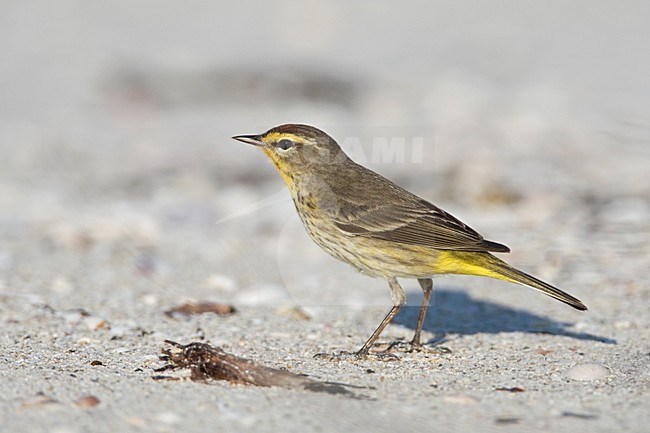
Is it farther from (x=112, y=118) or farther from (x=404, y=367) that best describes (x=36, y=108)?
(x=404, y=367)

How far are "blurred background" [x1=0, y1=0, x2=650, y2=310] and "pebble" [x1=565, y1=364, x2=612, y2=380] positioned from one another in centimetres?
198

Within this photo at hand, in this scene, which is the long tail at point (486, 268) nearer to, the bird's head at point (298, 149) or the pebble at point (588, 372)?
the pebble at point (588, 372)

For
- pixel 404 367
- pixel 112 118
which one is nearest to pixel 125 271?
pixel 404 367

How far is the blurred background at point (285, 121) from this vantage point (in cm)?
831

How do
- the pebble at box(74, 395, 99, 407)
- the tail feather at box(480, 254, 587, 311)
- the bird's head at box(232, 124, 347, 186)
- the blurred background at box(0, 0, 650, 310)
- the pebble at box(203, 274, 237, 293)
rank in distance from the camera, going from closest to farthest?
the pebble at box(74, 395, 99, 407), the tail feather at box(480, 254, 587, 311), the bird's head at box(232, 124, 347, 186), the pebble at box(203, 274, 237, 293), the blurred background at box(0, 0, 650, 310)

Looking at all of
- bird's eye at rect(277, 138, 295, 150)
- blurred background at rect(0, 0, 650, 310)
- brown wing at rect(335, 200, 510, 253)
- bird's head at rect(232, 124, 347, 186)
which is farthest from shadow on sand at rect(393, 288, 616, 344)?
bird's eye at rect(277, 138, 295, 150)

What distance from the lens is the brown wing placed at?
247 inches

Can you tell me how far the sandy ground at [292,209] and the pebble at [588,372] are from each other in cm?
3

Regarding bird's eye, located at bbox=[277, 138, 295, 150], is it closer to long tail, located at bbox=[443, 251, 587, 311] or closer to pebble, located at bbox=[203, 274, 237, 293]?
long tail, located at bbox=[443, 251, 587, 311]

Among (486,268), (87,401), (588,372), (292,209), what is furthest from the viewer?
(292,209)

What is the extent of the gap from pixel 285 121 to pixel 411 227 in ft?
22.8

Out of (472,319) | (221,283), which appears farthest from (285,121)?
(472,319)

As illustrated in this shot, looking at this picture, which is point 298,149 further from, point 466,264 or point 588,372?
point 588,372

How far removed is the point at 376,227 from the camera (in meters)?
6.41
